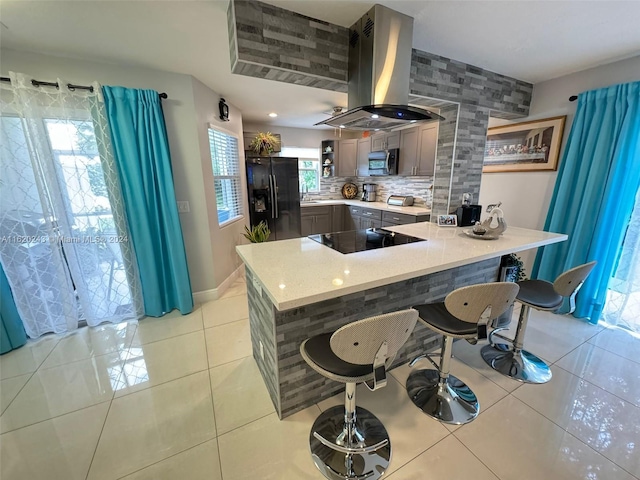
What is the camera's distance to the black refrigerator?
4.12m

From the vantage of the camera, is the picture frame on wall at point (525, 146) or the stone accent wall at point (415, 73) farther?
the picture frame on wall at point (525, 146)

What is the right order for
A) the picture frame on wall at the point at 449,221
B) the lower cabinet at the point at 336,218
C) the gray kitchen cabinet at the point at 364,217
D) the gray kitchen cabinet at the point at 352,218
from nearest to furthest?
the picture frame on wall at the point at 449,221 < the gray kitchen cabinet at the point at 364,217 < the lower cabinet at the point at 336,218 < the gray kitchen cabinet at the point at 352,218

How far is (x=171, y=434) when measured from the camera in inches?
57.4

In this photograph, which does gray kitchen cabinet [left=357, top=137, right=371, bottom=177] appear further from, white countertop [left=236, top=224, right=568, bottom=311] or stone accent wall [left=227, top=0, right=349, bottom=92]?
stone accent wall [left=227, top=0, right=349, bottom=92]

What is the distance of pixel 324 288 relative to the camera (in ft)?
3.82

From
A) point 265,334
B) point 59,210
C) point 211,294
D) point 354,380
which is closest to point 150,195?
point 59,210

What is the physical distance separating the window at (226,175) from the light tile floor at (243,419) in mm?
1820

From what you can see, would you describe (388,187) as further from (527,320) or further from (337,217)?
(527,320)

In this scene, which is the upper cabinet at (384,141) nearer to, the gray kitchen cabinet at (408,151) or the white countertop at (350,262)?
the gray kitchen cabinet at (408,151)

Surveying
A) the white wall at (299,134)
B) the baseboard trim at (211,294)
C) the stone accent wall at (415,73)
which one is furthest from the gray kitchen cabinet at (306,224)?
the stone accent wall at (415,73)

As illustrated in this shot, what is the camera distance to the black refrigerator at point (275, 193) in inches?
162

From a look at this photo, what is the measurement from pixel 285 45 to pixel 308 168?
399 cm

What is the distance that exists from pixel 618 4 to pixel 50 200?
422 centimetres

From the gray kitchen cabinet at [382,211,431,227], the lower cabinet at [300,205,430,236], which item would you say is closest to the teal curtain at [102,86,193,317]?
the lower cabinet at [300,205,430,236]
